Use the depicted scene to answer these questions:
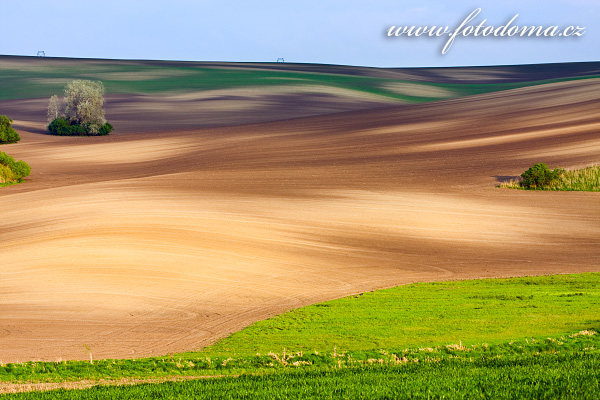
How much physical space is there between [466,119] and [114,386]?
255 ft

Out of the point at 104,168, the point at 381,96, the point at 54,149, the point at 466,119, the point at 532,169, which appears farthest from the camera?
the point at 381,96

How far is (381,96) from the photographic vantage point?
134875mm

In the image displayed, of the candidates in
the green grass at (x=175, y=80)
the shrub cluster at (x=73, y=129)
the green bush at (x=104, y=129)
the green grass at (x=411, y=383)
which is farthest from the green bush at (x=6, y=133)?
the green grass at (x=411, y=383)

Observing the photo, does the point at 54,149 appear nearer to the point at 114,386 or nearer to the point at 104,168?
the point at 104,168

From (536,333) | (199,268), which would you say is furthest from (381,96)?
(536,333)

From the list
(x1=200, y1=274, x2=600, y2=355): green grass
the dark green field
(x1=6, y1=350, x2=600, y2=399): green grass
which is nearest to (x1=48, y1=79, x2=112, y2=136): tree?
the dark green field

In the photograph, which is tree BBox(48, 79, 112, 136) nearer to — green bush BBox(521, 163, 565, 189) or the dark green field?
the dark green field

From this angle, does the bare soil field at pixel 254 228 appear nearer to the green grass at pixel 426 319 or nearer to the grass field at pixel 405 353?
the green grass at pixel 426 319

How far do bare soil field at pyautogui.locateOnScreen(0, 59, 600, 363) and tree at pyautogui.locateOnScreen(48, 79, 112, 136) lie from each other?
13.1 m

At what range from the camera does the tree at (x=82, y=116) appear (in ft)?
300

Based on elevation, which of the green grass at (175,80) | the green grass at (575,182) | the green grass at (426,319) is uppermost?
the green grass at (175,80)

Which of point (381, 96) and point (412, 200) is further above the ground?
point (381, 96)

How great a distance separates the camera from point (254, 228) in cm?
3712

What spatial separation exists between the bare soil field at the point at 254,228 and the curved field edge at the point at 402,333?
5.98ft
